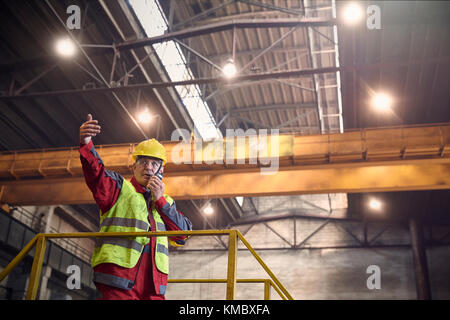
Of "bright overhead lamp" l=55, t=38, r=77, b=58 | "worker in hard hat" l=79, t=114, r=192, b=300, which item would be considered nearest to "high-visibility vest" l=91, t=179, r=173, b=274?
"worker in hard hat" l=79, t=114, r=192, b=300

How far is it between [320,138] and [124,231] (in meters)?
10.3

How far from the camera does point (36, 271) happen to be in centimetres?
326

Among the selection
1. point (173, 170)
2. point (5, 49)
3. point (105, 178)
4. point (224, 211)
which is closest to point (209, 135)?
point (224, 211)

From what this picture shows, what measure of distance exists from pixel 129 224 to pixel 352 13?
1048 centimetres

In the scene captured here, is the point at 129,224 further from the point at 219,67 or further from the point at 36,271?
the point at 219,67

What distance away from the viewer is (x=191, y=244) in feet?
85.3

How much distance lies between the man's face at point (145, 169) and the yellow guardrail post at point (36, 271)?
842 mm

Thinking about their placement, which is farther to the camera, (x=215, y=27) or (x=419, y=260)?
(x=419, y=260)

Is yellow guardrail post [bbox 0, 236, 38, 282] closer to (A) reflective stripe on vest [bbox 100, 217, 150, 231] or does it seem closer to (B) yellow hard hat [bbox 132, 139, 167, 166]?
(A) reflective stripe on vest [bbox 100, 217, 150, 231]

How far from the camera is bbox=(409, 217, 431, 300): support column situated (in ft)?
65.1

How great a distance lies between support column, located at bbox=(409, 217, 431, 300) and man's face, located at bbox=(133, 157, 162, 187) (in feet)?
62.5

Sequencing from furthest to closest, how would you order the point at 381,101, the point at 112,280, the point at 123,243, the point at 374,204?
the point at 374,204 → the point at 381,101 → the point at 123,243 → the point at 112,280

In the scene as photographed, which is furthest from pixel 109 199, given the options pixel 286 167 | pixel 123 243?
pixel 286 167
